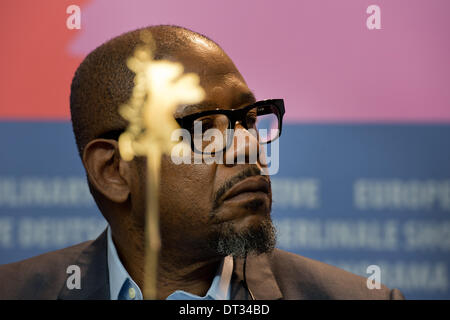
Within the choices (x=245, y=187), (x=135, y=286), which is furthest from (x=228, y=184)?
(x=135, y=286)

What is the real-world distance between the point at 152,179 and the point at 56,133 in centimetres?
53

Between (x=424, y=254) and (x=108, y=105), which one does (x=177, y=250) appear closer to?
(x=108, y=105)

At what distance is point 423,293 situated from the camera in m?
1.77

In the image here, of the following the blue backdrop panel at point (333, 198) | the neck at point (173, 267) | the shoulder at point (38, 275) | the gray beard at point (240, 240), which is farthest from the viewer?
the blue backdrop panel at point (333, 198)

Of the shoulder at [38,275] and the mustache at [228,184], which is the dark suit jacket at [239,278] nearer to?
the shoulder at [38,275]

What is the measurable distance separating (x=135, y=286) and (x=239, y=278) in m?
0.30

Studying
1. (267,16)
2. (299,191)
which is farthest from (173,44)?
(299,191)

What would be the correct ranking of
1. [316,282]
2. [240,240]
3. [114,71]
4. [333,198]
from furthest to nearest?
[333,198]
[316,282]
[114,71]
[240,240]

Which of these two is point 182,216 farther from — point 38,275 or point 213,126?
point 38,275

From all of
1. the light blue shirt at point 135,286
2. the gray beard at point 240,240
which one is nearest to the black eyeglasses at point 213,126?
the gray beard at point 240,240

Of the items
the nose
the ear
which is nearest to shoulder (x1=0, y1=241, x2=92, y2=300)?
the ear

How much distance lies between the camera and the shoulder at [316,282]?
1.54 meters

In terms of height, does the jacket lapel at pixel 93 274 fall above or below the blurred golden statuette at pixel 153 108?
below

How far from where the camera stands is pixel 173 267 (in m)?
1.45
